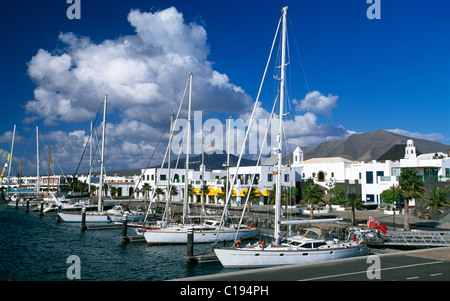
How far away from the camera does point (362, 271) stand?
869 inches

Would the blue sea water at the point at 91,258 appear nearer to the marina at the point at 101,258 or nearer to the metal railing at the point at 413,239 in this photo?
the marina at the point at 101,258

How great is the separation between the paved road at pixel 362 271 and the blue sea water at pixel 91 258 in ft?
23.2

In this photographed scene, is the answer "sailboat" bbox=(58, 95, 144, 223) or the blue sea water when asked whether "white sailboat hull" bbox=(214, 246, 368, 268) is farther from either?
"sailboat" bbox=(58, 95, 144, 223)

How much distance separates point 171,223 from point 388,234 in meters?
26.9

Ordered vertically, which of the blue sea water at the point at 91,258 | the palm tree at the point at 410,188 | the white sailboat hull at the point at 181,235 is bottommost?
the blue sea water at the point at 91,258

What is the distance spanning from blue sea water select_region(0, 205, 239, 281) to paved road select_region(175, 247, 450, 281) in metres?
7.07

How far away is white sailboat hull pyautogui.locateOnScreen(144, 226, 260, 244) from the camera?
40750 millimetres

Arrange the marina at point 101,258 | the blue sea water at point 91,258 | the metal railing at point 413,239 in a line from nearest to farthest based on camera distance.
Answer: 1. the marina at point 101,258
2. the blue sea water at point 91,258
3. the metal railing at point 413,239

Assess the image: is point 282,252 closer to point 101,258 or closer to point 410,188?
point 101,258

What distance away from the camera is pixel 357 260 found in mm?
25484

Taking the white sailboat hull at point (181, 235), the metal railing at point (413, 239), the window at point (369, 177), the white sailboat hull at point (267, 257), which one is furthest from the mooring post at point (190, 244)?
the window at point (369, 177)

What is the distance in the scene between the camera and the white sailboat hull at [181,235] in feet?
134

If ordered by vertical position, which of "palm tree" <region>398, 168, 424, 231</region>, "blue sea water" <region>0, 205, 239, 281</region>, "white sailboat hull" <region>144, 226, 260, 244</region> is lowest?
"blue sea water" <region>0, 205, 239, 281</region>

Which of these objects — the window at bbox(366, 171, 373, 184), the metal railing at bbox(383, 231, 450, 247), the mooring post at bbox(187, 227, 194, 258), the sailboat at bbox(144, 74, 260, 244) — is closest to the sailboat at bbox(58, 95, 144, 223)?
the sailboat at bbox(144, 74, 260, 244)
